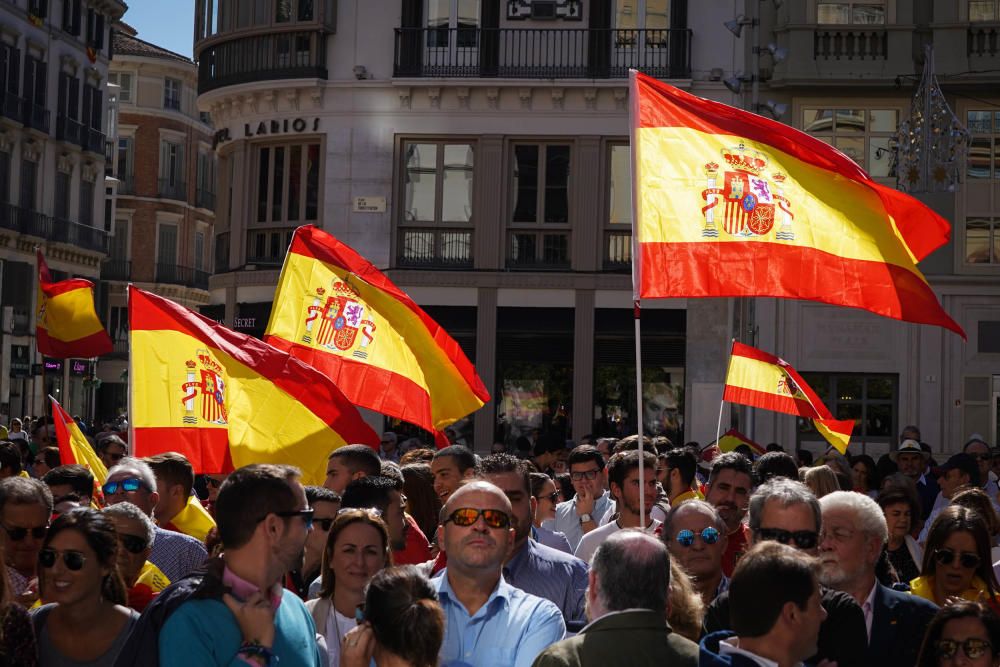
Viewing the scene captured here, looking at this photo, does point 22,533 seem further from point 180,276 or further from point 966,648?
point 180,276

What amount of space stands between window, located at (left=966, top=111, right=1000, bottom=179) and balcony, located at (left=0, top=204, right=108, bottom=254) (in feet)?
93.1

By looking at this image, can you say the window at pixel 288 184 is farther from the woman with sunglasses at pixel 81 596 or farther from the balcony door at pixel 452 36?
the woman with sunglasses at pixel 81 596

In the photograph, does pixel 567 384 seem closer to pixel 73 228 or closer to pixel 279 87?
pixel 279 87

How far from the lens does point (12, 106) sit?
159 feet

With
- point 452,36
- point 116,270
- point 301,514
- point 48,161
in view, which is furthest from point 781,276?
point 116,270

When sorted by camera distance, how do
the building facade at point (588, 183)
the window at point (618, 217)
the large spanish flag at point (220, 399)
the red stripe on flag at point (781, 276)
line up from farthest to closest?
1. the window at point (618, 217)
2. the building facade at point (588, 183)
3. the large spanish flag at point (220, 399)
4. the red stripe on flag at point (781, 276)

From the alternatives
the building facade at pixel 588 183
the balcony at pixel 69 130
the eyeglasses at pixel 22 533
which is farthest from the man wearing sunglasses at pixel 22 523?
the balcony at pixel 69 130

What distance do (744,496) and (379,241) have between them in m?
23.7

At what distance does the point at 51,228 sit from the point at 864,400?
29734mm

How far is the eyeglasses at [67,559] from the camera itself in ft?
20.0

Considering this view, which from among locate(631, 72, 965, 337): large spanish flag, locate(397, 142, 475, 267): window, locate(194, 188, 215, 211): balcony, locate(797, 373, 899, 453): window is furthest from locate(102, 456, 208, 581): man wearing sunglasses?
locate(194, 188, 215, 211): balcony

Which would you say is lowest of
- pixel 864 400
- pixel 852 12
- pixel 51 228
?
pixel 864 400

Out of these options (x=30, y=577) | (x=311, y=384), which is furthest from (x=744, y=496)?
(x=30, y=577)

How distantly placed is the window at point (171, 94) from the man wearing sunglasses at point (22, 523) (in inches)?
2786
